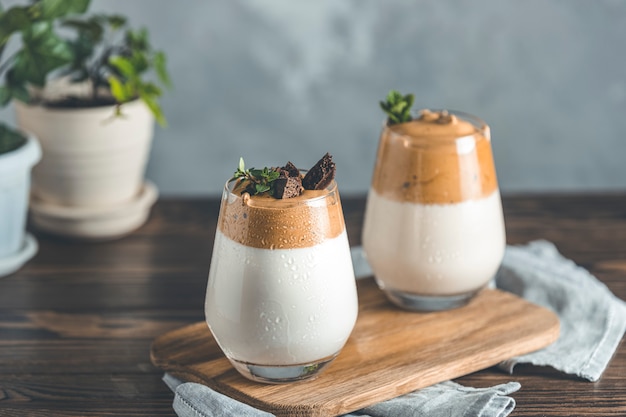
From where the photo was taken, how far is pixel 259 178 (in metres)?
0.96

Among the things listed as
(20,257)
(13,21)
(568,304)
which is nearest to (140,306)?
(20,257)

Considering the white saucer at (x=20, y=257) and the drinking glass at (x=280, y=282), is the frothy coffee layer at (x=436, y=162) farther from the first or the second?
the white saucer at (x=20, y=257)

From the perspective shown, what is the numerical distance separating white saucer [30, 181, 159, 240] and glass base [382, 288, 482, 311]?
58cm

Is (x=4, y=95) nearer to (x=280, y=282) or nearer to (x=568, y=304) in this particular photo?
(x=280, y=282)

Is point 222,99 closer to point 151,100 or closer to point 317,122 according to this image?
point 317,122

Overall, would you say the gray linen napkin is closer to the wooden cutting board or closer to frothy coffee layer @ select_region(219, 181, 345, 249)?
the wooden cutting board

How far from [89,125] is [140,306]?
14.6 inches

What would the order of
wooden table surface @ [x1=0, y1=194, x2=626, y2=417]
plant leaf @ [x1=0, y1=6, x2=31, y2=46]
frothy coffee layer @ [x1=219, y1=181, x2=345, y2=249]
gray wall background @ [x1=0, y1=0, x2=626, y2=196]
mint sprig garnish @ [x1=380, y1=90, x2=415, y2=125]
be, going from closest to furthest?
frothy coffee layer @ [x1=219, y1=181, x2=345, y2=249] < wooden table surface @ [x1=0, y1=194, x2=626, y2=417] < mint sprig garnish @ [x1=380, y1=90, x2=415, y2=125] < plant leaf @ [x1=0, y1=6, x2=31, y2=46] < gray wall background @ [x1=0, y1=0, x2=626, y2=196]

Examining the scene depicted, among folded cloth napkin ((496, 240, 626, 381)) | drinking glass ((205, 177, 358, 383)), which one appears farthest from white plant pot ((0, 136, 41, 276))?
folded cloth napkin ((496, 240, 626, 381))

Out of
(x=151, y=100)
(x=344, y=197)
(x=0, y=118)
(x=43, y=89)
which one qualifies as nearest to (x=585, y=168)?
(x=344, y=197)

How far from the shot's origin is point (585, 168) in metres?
2.04

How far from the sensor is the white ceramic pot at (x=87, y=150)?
4.99 feet

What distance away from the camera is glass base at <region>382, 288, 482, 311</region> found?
120 centimetres

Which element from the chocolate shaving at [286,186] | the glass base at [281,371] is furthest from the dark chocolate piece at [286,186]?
the glass base at [281,371]
